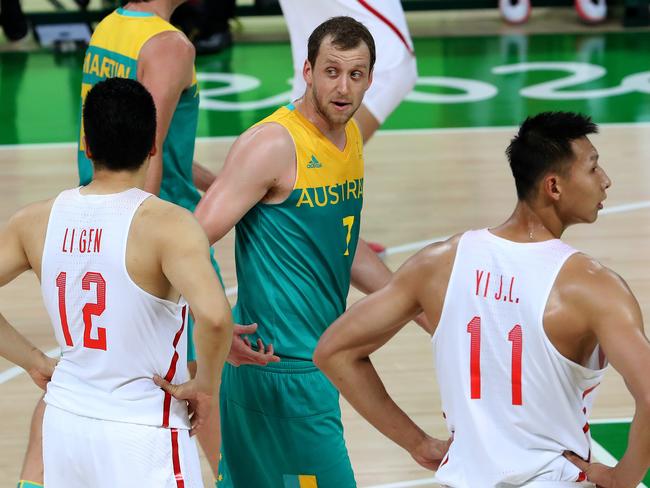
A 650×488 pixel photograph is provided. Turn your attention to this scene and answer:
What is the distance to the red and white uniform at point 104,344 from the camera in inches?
127

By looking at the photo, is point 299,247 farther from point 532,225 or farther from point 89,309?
point 532,225

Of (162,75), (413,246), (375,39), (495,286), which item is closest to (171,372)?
(495,286)

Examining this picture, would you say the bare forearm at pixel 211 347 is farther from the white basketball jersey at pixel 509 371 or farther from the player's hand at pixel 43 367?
the white basketball jersey at pixel 509 371

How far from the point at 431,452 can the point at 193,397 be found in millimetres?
623

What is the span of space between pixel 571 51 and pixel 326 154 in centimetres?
984

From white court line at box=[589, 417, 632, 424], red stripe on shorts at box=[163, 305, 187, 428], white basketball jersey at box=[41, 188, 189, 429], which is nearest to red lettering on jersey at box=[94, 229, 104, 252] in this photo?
white basketball jersey at box=[41, 188, 189, 429]

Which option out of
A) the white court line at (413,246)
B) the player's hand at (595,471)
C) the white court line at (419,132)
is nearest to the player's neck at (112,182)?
the player's hand at (595,471)

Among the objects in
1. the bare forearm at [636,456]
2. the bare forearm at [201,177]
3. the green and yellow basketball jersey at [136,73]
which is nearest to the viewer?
the bare forearm at [636,456]

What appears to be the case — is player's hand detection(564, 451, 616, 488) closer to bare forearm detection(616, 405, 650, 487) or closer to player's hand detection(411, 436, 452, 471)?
bare forearm detection(616, 405, 650, 487)

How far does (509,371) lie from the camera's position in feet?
9.59

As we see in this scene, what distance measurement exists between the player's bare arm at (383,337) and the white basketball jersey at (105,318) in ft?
1.33

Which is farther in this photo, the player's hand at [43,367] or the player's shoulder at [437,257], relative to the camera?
the player's hand at [43,367]

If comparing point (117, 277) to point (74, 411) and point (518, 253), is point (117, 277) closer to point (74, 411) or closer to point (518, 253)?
point (74, 411)

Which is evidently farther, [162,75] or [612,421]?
[612,421]
